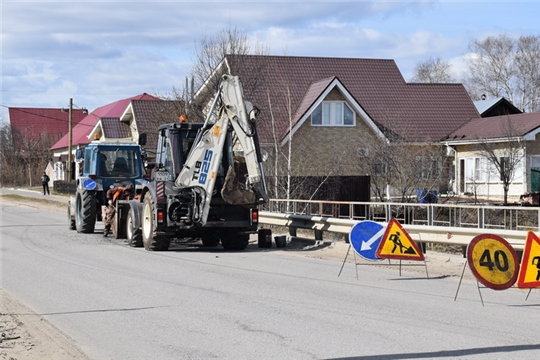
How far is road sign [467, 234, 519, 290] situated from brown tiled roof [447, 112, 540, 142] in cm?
2830

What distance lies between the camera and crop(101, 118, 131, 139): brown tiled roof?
188 ft

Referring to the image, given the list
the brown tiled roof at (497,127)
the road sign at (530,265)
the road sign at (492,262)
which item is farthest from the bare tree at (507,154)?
the road sign at (492,262)

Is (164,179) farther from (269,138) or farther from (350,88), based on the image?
(350,88)

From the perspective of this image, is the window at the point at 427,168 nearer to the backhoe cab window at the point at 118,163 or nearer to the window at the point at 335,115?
the window at the point at 335,115

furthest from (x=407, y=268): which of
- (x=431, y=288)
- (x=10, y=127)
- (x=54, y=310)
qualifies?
(x=10, y=127)

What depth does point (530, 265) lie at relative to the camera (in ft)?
38.7

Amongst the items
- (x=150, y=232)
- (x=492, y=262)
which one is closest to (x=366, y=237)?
(x=492, y=262)

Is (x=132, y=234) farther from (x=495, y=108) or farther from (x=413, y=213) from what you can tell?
(x=495, y=108)

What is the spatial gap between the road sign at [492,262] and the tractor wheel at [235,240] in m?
8.70

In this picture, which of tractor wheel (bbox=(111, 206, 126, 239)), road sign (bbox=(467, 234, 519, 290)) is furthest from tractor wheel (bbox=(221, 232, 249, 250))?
road sign (bbox=(467, 234, 519, 290))

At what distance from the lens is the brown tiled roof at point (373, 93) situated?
41344mm

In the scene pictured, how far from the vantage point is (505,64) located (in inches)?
3243

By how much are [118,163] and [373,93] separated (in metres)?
24.0

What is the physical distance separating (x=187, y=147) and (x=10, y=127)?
274 ft
